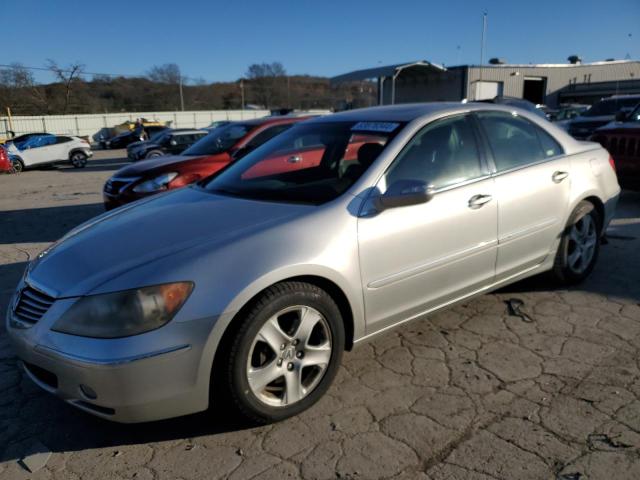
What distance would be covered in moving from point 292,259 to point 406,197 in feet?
2.51

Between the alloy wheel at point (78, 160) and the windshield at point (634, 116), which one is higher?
the windshield at point (634, 116)

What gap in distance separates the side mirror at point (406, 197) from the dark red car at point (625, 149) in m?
5.96

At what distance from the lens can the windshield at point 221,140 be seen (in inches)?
285

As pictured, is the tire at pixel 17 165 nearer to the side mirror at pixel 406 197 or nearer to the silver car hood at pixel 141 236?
the silver car hood at pixel 141 236

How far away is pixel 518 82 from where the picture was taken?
1500 inches

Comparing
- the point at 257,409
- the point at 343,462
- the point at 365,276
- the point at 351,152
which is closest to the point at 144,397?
the point at 257,409

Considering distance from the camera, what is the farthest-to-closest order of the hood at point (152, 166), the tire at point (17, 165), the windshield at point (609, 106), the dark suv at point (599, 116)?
the tire at point (17, 165) < the windshield at point (609, 106) < the dark suv at point (599, 116) < the hood at point (152, 166)

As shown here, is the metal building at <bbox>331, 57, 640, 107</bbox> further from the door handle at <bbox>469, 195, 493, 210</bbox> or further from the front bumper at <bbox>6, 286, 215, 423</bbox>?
the front bumper at <bbox>6, 286, 215, 423</bbox>

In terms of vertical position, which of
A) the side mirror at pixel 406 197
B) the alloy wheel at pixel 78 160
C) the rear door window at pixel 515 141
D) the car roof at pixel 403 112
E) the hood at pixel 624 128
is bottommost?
the alloy wheel at pixel 78 160

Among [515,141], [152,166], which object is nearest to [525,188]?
[515,141]

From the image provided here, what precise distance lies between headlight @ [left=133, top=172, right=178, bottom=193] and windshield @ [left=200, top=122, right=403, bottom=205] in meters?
2.65

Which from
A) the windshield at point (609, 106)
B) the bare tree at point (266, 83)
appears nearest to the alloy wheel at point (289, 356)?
the windshield at point (609, 106)

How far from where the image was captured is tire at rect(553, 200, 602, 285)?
4.06 m

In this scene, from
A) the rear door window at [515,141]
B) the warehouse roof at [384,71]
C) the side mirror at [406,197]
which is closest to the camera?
the side mirror at [406,197]
